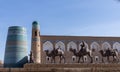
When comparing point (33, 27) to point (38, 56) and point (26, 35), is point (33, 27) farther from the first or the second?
point (26, 35)

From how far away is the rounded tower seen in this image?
19072mm

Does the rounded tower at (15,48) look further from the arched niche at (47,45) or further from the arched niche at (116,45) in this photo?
the arched niche at (116,45)

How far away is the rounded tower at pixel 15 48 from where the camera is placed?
62.6 feet

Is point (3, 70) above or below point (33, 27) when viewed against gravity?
below

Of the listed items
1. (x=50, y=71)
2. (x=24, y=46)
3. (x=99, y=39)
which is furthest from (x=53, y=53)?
(x=99, y=39)

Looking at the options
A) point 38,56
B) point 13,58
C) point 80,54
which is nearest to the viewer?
point 80,54

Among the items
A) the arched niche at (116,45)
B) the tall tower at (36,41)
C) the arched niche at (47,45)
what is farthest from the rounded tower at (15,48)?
the arched niche at (116,45)

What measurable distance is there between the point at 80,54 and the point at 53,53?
171cm

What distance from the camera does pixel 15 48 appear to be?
62.8 feet

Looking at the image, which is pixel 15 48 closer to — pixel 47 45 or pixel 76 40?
pixel 47 45

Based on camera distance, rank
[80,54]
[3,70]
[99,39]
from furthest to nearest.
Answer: [99,39], [80,54], [3,70]

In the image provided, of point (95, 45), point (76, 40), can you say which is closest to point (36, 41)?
point (76, 40)

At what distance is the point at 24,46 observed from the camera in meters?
19.6

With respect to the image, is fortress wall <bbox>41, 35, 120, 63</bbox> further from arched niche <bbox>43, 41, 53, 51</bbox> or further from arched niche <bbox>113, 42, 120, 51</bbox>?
arched niche <bbox>43, 41, 53, 51</bbox>
